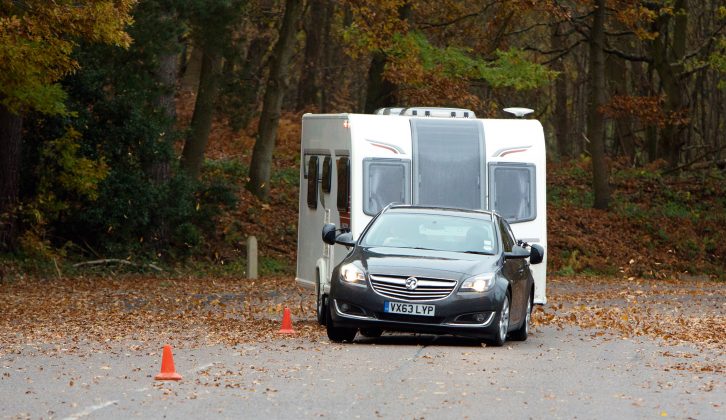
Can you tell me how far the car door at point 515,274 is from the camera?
1700 cm

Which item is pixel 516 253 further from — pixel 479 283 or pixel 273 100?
pixel 273 100

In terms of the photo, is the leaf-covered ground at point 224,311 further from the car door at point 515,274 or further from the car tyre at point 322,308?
the car door at point 515,274

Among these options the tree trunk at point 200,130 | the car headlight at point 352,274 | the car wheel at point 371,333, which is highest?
the tree trunk at point 200,130

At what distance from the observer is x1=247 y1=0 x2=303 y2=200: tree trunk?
39188 millimetres

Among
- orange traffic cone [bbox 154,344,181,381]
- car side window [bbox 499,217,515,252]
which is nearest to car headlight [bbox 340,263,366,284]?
car side window [bbox 499,217,515,252]

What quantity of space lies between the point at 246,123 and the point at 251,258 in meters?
17.9

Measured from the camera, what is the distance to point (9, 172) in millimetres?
31328

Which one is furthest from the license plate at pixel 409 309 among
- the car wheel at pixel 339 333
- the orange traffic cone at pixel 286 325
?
the orange traffic cone at pixel 286 325

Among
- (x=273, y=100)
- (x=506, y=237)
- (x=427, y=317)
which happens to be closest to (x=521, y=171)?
(x=506, y=237)

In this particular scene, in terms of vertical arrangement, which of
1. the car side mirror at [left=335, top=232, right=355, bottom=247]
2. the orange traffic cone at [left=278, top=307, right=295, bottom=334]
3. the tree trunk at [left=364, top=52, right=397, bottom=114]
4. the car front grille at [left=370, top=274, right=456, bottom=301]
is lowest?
the orange traffic cone at [left=278, top=307, right=295, bottom=334]

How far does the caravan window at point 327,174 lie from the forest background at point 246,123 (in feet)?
12.9

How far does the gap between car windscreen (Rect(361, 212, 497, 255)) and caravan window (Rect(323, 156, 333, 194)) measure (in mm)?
3510

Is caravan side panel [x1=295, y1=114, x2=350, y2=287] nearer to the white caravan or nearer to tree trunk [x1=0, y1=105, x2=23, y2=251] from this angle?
the white caravan

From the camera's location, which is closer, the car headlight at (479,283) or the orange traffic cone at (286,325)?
the car headlight at (479,283)
